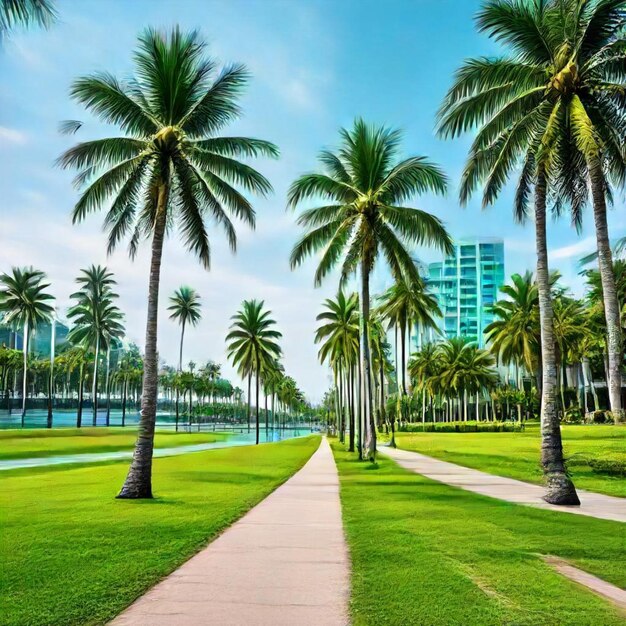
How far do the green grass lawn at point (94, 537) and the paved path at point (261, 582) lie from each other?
0.27 metres

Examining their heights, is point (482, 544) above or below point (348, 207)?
below

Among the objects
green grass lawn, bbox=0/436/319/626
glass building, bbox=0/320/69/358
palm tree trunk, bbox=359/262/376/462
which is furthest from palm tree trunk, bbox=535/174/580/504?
glass building, bbox=0/320/69/358

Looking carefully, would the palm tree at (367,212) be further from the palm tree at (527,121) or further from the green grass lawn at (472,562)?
the green grass lawn at (472,562)

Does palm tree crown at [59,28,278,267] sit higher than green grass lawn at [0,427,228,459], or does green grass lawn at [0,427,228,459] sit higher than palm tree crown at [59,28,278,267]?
palm tree crown at [59,28,278,267]

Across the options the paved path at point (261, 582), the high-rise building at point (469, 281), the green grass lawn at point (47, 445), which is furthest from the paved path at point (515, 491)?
the high-rise building at point (469, 281)

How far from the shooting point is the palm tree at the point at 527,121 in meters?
14.2

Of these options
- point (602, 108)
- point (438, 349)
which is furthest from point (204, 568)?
point (438, 349)

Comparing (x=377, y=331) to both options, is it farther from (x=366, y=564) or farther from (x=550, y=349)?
(x=366, y=564)

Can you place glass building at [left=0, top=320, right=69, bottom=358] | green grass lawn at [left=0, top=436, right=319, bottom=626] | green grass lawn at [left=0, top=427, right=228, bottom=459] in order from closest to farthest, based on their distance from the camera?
green grass lawn at [left=0, top=436, right=319, bottom=626], green grass lawn at [left=0, top=427, right=228, bottom=459], glass building at [left=0, top=320, right=69, bottom=358]

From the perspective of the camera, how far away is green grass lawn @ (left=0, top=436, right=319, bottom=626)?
5.79m

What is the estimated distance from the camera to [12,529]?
9844 millimetres

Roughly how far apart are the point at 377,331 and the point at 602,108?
28.3 meters

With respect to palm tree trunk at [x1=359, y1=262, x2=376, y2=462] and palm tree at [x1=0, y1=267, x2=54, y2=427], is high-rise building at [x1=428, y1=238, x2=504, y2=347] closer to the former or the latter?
palm tree at [x1=0, y1=267, x2=54, y2=427]

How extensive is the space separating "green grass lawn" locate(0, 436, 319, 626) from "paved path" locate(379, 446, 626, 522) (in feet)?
18.6
